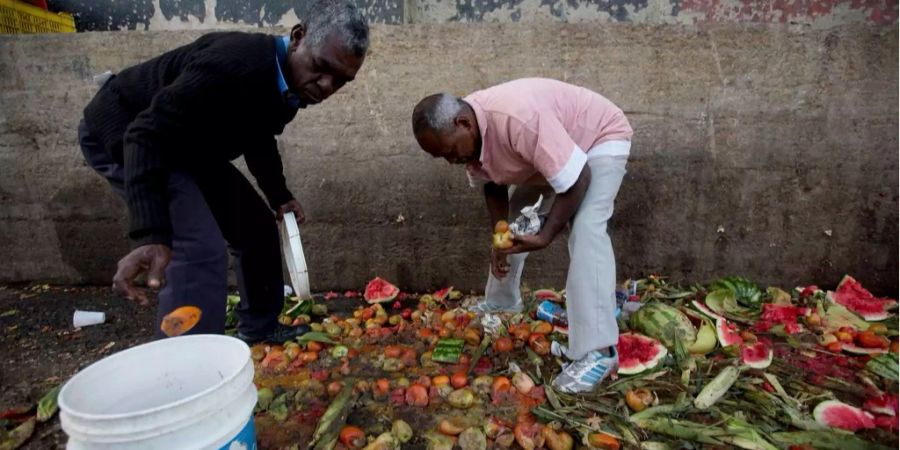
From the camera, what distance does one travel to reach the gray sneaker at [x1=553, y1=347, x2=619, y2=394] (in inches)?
104

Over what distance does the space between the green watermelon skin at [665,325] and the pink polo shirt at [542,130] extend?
112 cm

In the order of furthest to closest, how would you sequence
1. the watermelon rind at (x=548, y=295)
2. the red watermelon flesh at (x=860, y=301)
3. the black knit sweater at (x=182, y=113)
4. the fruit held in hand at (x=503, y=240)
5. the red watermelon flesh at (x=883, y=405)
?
the watermelon rind at (x=548, y=295), the red watermelon flesh at (x=860, y=301), the fruit held in hand at (x=503, y=240), the red watermelon flesh at (x=883, y=405), the black knit sweater at (x=182, y=113)

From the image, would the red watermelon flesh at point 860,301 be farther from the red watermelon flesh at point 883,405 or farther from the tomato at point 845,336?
the red watermelon flesh at point 883,405

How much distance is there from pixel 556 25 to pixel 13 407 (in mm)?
4197

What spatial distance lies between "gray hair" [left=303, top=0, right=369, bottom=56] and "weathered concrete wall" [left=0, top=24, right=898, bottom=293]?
62.2 inches

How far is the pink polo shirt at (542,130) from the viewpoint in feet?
8.19

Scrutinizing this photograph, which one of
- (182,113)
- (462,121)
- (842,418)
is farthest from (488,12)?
(842,418)

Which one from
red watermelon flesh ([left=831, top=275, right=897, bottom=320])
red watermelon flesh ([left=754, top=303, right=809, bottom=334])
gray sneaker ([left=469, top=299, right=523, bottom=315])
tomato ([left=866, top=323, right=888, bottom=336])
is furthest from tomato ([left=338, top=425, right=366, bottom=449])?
red watermelon flesh ([left=831, top=275, right=897, bottom=320])

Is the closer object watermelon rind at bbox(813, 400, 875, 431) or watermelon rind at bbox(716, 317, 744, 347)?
watermelon rind at bbox(813, 400, 875, 431)

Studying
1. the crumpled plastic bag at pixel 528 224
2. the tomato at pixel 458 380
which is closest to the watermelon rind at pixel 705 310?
the crumpled plastic bag at pixel 528 224

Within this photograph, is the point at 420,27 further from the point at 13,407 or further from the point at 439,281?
the point at 13,407

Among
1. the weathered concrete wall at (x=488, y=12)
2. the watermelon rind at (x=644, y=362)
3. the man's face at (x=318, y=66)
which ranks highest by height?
the weathered concrete wall at (x=488, y=12)

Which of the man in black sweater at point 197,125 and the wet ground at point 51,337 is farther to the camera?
the wet ground at point 51,337

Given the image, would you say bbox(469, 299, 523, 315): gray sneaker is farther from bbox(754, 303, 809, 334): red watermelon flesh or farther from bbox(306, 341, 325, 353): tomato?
bbox(754, 303, 809, 334): red watermelon flesh
